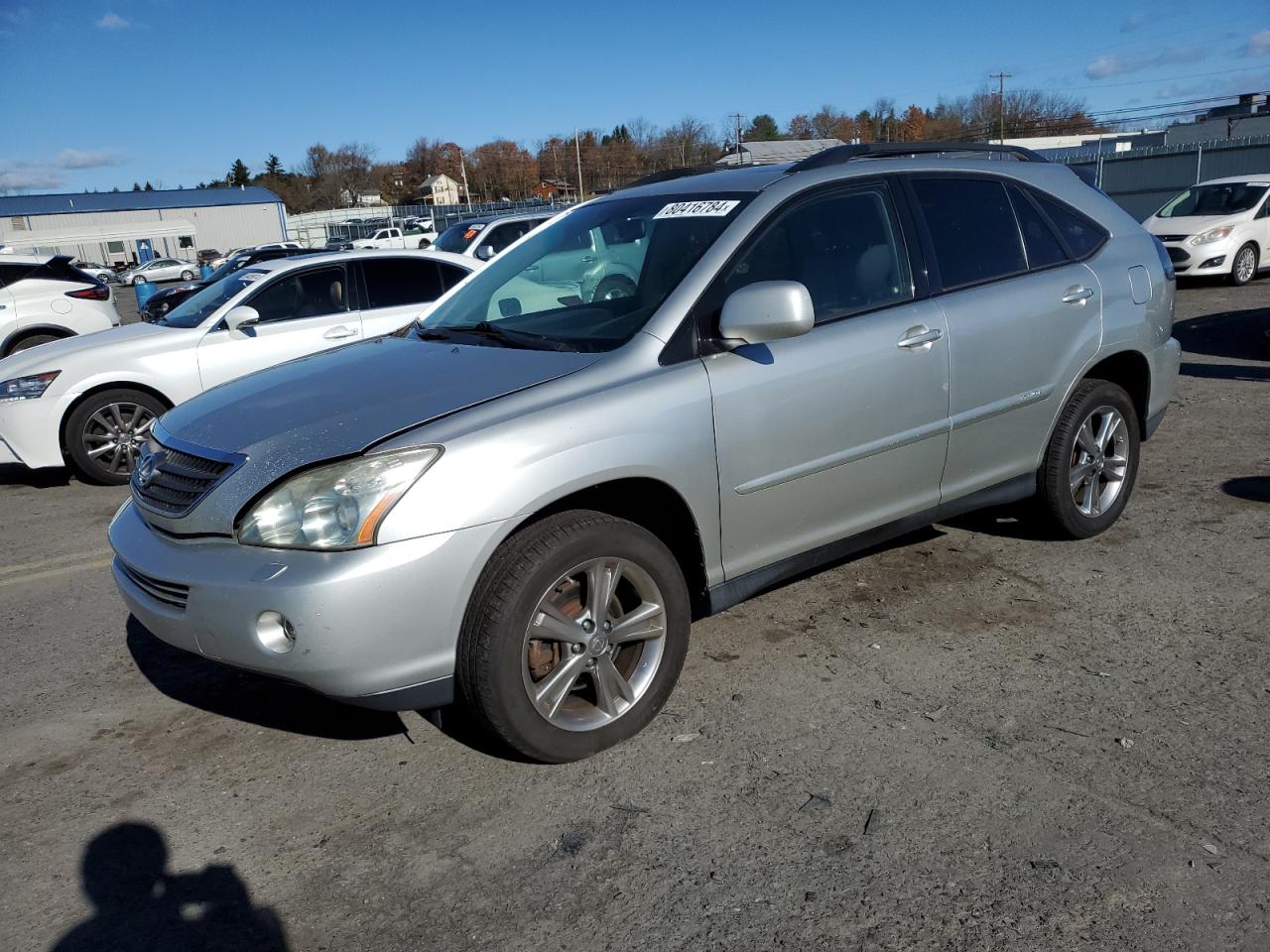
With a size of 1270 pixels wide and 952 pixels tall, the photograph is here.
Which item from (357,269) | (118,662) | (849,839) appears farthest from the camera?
(357,269)

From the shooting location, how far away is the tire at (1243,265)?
1558 centimetres

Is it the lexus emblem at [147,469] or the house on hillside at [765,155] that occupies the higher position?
the house on hillside at [765,155]

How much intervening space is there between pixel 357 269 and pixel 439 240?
34.6 ft

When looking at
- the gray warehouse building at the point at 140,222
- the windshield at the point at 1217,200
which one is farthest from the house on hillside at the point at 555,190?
the windshield at the point at 1217,200

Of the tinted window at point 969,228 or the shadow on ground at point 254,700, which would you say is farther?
the tinted window at point 969,228

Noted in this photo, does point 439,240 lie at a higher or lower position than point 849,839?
higher

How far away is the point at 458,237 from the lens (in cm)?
1742

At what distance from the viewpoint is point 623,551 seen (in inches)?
126

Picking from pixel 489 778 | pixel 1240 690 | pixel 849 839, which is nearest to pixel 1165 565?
pixel 1240 690

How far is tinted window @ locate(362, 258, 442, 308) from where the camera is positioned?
823cm

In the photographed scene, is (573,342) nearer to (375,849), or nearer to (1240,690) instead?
(375,849)

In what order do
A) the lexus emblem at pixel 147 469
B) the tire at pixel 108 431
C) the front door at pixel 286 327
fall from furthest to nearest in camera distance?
the front door at pixel 286 327 < the tire at pixel 108 431 < the lexus emblem at pixel 147 469

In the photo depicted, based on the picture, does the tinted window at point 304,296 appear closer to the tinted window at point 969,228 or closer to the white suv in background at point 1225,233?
the tinted window at point 969,228

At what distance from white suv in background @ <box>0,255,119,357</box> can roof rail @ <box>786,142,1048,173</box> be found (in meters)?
10.4
